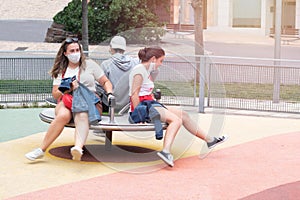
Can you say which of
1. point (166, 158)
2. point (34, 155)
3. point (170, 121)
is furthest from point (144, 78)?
point (34, 155)

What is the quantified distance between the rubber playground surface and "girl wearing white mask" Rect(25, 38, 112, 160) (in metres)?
0.32

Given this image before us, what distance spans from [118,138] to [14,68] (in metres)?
4.00

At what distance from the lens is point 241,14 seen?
4753 cm

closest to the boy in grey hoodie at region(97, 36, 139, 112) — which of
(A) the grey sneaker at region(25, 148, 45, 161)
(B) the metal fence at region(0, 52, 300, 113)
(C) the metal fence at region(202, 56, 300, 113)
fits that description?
(A) the grey sneaker at region(25, 148, 45, 161)

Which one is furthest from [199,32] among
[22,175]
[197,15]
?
[22,175]

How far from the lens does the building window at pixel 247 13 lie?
46219 mm

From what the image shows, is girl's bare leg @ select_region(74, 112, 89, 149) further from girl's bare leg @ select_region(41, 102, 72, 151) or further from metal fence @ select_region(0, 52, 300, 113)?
metal fence @ select_region(0, 52, 300, 113)

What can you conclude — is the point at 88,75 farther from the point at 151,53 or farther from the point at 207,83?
the point at 207,83

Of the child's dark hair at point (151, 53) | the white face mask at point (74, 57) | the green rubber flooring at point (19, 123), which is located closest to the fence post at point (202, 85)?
the green rubber flooring at point (19, 123)

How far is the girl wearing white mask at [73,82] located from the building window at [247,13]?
38.5m

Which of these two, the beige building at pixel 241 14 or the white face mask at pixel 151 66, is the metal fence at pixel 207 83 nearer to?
the white face mask at pixel 151 66

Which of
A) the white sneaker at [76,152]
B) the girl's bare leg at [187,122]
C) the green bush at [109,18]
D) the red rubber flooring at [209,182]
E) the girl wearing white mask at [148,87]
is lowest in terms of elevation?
the red rubber flooring at [209,182]

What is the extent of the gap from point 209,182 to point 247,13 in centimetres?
4132

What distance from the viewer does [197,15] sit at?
63.0ft
